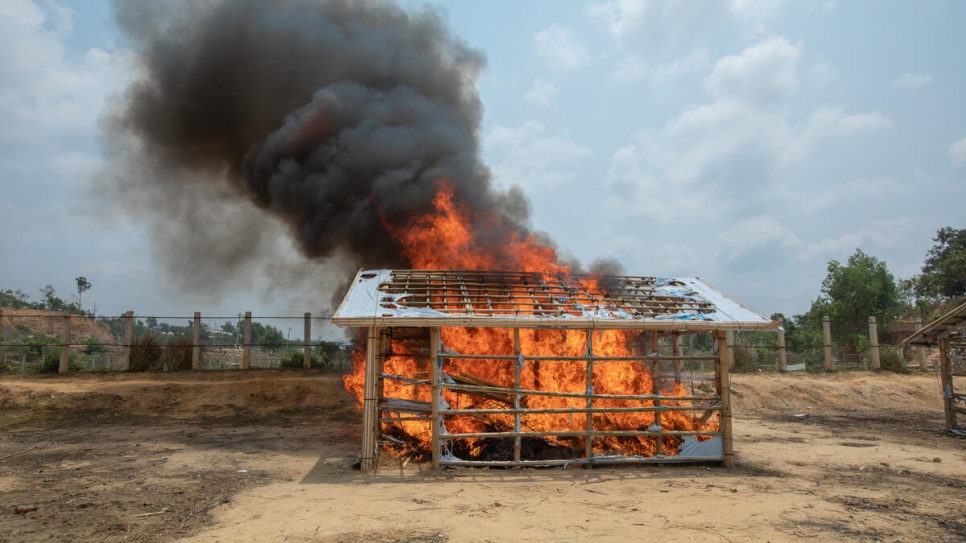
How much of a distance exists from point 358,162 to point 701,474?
33.5 ft

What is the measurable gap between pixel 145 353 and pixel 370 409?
11282 mm

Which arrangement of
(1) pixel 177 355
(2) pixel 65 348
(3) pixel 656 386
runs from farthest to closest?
(1) pixel 177 355 → (2) pixel 65 348 → (3) pixel 656 386

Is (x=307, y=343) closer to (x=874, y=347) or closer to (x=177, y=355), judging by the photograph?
(x=177, y=355)

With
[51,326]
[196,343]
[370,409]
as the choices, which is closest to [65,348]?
[196,343]

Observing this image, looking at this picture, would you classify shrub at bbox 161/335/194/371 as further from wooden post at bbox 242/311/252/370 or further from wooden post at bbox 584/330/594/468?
wooden post at bbox 584/330/594/468

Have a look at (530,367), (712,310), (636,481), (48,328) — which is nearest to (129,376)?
(530,367)

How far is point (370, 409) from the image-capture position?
777 centimetres

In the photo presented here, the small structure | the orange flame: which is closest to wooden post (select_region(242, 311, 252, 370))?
the orange flame

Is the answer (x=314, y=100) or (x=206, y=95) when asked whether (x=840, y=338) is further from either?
Answer: (x=206, y=95)

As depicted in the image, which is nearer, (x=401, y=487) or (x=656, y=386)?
(x=401, y=487)

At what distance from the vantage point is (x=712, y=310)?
876 cm

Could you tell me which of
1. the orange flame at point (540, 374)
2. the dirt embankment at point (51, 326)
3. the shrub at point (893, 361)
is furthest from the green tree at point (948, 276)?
the dirt embankment at point (51, 326)

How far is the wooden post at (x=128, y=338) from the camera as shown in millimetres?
15398

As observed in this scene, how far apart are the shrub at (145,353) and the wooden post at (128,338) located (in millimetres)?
74
